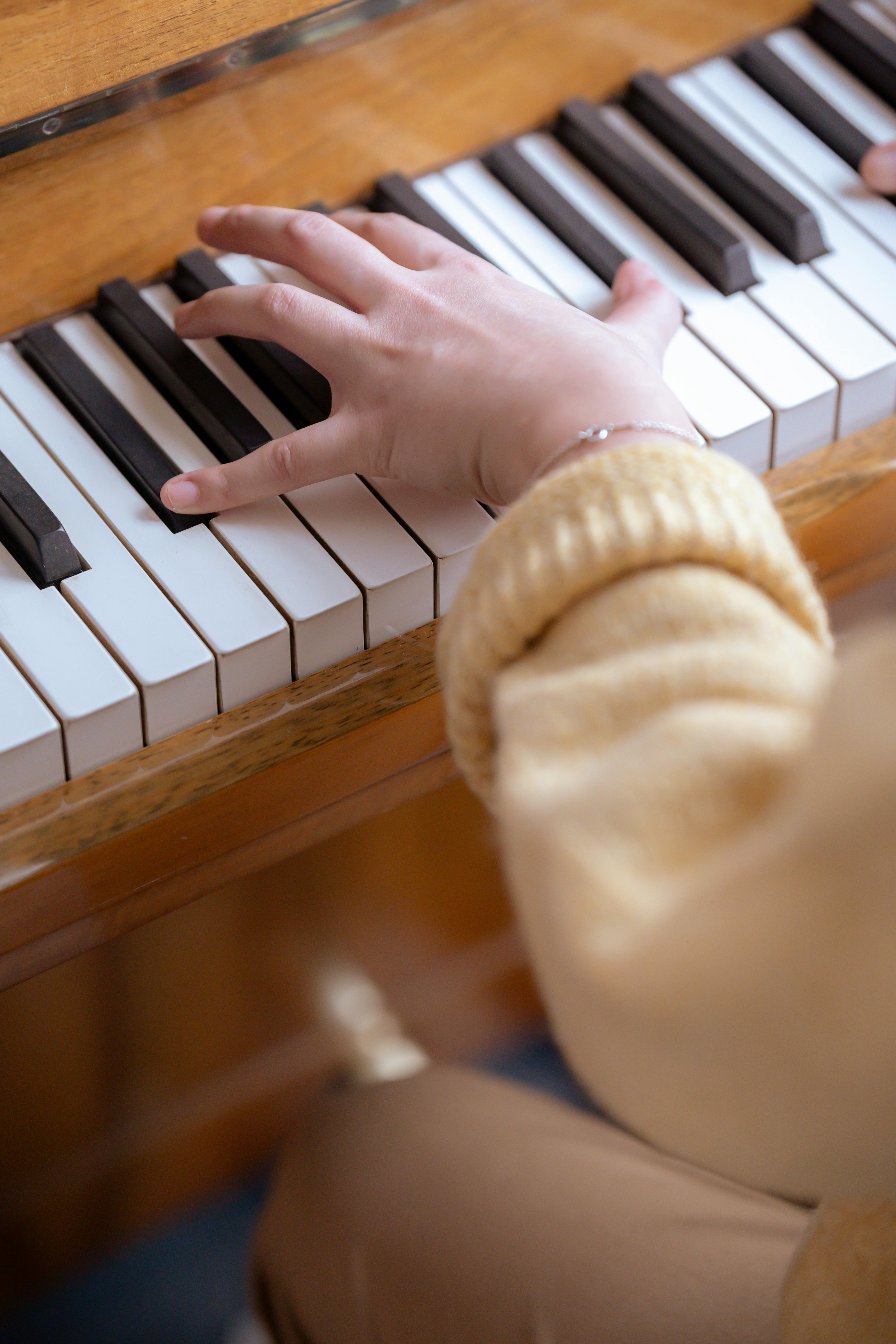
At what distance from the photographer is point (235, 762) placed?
2.50ft

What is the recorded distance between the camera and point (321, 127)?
928mm

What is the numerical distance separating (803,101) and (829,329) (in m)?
0.26

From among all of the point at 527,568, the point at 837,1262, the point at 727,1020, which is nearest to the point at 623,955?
the point at 727,1020

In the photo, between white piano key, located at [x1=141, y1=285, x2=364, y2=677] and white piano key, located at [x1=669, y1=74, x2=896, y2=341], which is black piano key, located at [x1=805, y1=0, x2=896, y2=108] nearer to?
white piano key, located at [x1=669, y1=74, x2=896, y2=341]

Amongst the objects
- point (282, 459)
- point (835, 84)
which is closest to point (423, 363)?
point (282, 459)

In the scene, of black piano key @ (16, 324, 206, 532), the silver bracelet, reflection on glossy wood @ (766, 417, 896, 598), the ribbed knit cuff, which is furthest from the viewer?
reflection on glossy wood @ (766, 417, 896, 598)

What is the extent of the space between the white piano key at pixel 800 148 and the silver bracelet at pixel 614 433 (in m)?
0.39

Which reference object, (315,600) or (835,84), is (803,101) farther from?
(315,600)

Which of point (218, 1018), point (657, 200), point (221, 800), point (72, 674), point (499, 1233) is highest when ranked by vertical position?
point (657, 200)

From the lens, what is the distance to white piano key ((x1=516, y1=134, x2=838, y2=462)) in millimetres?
870

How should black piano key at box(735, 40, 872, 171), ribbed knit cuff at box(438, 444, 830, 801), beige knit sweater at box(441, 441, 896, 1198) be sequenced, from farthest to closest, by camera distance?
1. black piano key at box(735, 40, 872, 171)
2. ribbed knit cuff at box(438, 444, 830, 801)
3. beige knit sweater at box(441, 441, 896, 1198)

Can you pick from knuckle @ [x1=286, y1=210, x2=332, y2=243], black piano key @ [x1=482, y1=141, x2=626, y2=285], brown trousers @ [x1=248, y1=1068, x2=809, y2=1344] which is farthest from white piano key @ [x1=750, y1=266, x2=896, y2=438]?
brown trousers @ [x1=248, y1=1068, x2=809, y2=1344]

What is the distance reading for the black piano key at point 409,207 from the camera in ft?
3.06

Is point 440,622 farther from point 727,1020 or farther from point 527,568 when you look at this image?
point 727,1020
